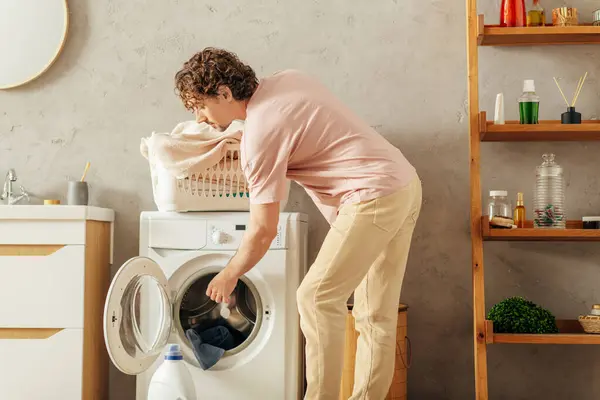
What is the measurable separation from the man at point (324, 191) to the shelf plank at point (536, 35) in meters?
0.99

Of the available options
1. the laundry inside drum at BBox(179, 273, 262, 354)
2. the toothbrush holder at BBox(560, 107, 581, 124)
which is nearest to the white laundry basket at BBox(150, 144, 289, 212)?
the laundry inside drum at BBox(179, 273, 262, 354)

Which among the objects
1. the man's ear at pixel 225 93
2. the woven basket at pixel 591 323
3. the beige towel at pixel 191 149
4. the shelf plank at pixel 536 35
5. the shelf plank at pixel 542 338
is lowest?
the shelf plank at pixel 542 338

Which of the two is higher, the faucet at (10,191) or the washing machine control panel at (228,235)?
the faucet at (10,191)

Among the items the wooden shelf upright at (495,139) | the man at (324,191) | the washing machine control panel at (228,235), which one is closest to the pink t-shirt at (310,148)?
the man at (324,191)

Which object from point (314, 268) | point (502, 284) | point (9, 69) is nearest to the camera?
point (314, 268)

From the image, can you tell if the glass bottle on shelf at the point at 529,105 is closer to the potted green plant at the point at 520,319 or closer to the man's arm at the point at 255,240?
the potted green plant at the point at 520,319

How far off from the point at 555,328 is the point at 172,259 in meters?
1.39

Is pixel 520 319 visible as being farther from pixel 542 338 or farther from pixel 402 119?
pixel 402 119

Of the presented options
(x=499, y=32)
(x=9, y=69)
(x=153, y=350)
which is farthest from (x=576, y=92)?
(x=9, y=69)

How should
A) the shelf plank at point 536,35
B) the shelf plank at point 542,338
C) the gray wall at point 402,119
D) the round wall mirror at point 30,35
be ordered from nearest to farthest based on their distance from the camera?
the shelf plank at point 542,338
the shelf plank at point 536,35
the gray wall at point 402,119
the round wall mirror at point 30,35

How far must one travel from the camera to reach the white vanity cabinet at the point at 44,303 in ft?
8.64

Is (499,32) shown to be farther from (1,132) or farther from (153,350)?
(1,132)

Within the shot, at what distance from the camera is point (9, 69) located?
3230mm

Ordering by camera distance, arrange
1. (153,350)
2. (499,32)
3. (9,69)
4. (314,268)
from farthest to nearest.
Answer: (9,69) < (499,32) < (153,350) < (314,268)
